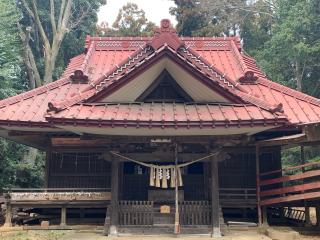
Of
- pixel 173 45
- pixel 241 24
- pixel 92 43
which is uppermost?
pixel 241 24

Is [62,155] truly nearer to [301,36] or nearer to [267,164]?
[267,164]

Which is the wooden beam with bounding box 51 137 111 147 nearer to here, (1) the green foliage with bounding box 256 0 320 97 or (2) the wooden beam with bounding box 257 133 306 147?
(2) the wooden beam with bounding box 257 133 306 147

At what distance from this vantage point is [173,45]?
11688 millimetres

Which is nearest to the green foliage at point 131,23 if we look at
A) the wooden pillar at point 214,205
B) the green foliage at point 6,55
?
the green foliage at point 6,55

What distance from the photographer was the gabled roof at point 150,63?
11.6 meters

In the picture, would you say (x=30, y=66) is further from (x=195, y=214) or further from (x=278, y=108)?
(x=278, y=108)

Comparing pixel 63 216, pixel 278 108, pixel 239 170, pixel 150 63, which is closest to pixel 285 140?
pixel 278 108

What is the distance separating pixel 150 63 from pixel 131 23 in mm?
31924

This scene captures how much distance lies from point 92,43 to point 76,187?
799 cm

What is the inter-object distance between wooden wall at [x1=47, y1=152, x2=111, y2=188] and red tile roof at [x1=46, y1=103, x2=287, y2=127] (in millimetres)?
3508

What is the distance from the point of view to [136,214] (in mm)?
11945

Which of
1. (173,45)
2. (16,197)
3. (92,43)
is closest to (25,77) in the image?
(92,43)

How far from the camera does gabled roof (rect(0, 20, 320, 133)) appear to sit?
11.6 meters

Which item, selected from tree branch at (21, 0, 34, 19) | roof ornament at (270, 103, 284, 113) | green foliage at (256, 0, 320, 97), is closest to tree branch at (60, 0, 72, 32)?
tree branch at (21, 0, 34, 19)
